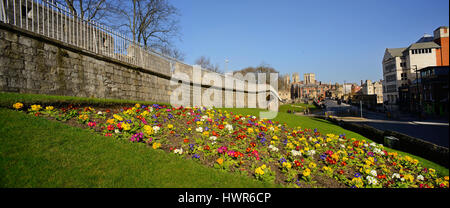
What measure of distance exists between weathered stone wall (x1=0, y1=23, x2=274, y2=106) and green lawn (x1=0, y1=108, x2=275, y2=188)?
1.49 metres

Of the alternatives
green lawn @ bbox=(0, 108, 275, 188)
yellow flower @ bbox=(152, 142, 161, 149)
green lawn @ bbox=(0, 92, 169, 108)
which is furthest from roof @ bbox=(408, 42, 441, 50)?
green lawn @ bbox=(0, 92, 169, 108)

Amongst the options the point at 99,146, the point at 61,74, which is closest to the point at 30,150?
the point at 99,146

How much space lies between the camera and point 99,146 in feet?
12.6

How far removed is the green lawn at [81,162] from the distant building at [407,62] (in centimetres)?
5916

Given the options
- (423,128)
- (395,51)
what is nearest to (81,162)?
(423,128)

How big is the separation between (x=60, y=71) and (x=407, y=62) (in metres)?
75.3

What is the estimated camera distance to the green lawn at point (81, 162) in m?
2.77

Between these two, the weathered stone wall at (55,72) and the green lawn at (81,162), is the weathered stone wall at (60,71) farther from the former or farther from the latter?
the green lawn at (81,162)

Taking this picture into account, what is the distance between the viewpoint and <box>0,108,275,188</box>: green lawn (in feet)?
9.07

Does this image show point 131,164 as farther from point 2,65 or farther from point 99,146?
point 2,65

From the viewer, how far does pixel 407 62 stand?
58219 millimetres

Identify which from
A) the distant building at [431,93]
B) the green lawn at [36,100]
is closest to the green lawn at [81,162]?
the green lawn at [36,100]
